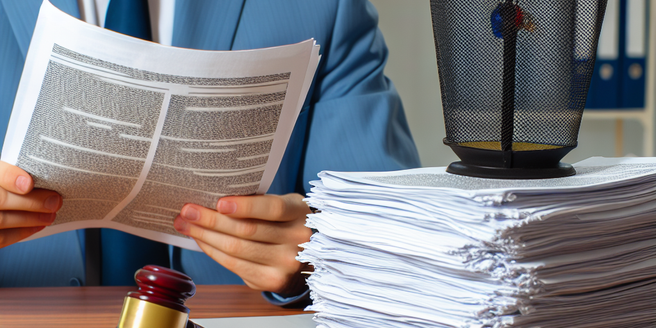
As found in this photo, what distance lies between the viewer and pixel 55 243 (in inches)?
35.3

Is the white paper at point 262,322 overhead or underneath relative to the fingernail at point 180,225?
underneath

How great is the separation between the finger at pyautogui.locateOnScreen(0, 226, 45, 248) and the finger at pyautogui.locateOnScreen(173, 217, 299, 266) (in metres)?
0.16

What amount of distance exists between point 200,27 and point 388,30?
1.59 meters

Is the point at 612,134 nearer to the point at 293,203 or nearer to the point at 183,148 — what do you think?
the point at 293,203

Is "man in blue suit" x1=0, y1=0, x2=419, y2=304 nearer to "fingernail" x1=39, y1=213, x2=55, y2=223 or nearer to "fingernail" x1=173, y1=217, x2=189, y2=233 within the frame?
"fingernail" x1=173, y1=217, x2=189, y2=233

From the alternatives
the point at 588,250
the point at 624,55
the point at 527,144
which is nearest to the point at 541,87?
the point at 527,144

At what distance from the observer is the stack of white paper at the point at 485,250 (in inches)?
12.7

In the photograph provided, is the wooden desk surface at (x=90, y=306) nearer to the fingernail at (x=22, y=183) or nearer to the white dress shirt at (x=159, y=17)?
the fingernail at (x=22, y=183)

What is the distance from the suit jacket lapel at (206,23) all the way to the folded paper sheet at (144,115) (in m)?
0.35

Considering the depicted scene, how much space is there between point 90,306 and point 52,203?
0.12 metres

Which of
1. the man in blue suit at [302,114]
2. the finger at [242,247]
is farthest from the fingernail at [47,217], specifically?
the man in blue suit at [302,114]

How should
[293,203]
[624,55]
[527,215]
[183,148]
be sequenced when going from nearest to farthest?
1. [527,215]
2. [183,148]
3. [293,203]
4. [624,55]

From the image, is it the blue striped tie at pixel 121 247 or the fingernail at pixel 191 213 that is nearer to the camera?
the fingernail at pixel 191 213

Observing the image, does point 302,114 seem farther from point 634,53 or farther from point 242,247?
point 634,53
